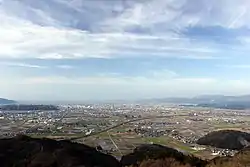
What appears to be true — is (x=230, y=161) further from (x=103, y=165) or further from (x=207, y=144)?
(x=207, y=144)

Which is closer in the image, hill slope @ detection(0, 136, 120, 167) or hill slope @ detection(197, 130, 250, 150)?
hill slope @ detection(0, 136, 120, 167)

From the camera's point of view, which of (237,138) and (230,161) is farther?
(237,138)

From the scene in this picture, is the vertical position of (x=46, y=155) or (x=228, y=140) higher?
(x=46, y=155)

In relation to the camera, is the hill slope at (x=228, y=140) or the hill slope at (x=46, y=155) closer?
the hill slope at (x=46, y=155)

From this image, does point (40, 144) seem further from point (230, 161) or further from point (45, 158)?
point (230, 161)

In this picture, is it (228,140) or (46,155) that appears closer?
(46,155)

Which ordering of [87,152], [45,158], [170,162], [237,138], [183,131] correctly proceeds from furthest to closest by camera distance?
[183,131] < [237,138] < [87,152] < [45,158] < [170,162]

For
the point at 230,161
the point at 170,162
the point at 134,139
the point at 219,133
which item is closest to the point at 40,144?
the point at 170,162

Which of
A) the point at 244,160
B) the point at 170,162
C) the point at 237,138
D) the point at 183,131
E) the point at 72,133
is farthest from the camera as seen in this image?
the point at 183,131
